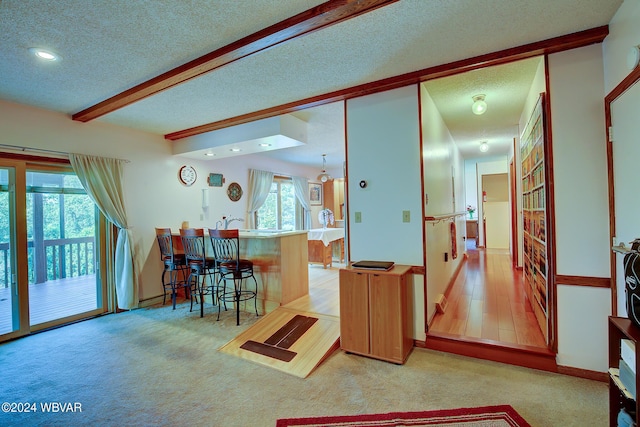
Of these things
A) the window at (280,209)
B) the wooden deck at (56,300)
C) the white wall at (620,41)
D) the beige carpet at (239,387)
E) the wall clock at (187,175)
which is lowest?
the beige carpet at (239,387)

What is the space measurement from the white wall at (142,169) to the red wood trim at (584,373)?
4.83 metres

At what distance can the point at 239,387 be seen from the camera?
218cm

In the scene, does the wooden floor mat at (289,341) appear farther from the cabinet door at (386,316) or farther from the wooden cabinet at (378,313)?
the cabinet door at (386,316)

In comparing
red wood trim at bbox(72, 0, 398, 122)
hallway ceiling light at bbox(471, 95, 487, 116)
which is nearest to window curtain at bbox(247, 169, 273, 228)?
red wood trim at bbox(72, 0, 398, 122)

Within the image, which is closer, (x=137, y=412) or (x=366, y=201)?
(x=137, y=412)

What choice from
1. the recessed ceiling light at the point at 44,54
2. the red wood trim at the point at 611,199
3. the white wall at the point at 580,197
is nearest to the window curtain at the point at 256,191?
the recessed ceiling light at the point at 44,54

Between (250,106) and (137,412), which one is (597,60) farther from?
→ (137,412)

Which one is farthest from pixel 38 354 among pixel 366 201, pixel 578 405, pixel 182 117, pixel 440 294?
pixel 578 405

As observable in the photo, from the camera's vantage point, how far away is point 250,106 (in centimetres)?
344

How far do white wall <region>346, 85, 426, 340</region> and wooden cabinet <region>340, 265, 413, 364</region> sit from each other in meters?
0.24

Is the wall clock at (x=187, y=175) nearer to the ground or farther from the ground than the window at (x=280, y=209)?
farther from the ground

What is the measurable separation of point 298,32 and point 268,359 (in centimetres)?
264

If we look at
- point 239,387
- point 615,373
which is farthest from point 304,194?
point 615,373

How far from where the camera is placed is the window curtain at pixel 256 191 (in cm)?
613
